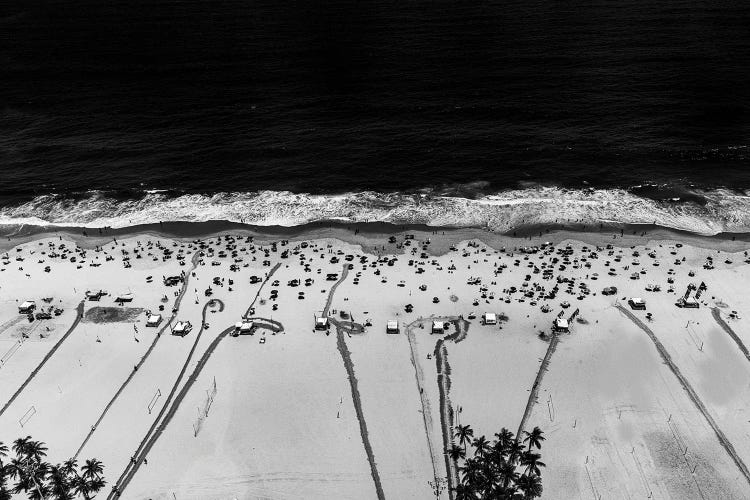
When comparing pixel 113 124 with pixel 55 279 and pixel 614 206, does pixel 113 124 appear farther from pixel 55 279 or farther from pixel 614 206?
pixel 614 206

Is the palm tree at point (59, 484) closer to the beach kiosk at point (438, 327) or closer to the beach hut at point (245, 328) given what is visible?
the beach hut at point (245, 328)

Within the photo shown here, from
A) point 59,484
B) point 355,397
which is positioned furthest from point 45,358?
point 355,397

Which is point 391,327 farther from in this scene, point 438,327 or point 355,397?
point 355,397

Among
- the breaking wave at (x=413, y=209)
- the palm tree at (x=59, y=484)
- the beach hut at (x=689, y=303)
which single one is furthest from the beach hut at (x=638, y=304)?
the palm tree at (x=59, y=484)

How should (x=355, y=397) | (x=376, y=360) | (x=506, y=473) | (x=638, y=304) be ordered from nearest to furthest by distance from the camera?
(x=506, y=473), (x=355, y=397), (x=376, y=360), (x=638, y=304)

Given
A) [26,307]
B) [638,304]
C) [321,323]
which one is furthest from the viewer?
[26,307]

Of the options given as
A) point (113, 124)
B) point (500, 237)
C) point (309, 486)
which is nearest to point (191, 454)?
point (309, 486)
